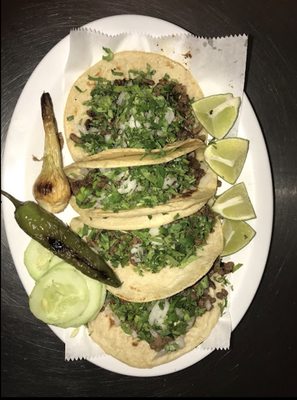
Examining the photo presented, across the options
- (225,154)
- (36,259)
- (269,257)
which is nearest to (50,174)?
(36,259)

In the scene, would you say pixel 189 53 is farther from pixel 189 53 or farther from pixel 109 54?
pixel 109 54

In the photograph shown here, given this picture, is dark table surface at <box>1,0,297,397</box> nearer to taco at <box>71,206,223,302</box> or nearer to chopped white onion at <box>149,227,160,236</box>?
taco at <box>71,206,223,302</box>

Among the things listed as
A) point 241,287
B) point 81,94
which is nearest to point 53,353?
point 241,287

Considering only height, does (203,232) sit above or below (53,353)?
above

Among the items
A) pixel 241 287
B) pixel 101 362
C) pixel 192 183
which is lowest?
pixel 101 362

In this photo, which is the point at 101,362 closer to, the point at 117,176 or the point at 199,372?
the point at 199,372

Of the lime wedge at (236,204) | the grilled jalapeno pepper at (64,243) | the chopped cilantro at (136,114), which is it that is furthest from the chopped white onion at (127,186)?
the lime wedge at (236,204)

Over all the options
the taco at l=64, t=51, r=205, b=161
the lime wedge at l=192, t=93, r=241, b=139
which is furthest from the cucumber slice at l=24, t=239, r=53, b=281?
the lime wedge at l=192, t=93, r=241, b=139
